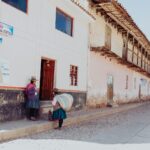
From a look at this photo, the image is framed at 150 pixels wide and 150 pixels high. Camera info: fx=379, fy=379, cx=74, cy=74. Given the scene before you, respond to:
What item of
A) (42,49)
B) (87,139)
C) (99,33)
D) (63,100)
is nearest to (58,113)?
(63,100)

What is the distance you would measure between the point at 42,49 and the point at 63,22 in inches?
107

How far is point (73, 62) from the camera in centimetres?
1717

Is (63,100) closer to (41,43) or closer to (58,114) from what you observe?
(58,114)

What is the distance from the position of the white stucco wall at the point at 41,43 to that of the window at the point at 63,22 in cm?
20

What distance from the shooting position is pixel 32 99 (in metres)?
12.4

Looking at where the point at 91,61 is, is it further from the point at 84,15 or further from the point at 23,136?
the point at 23,136

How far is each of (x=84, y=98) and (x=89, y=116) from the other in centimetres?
288

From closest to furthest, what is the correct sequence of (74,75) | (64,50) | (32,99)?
(32,99)
(64,50)
(74,75)

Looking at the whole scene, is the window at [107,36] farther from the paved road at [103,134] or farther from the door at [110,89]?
the paved road at [103,134]

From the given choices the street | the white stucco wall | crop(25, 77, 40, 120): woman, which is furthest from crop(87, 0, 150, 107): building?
the street

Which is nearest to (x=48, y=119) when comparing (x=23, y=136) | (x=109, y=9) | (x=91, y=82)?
(x=23, y=136)

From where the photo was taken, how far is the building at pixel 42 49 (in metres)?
11.3

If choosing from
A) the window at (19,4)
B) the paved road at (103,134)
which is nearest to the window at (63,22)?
the window at (19,4)

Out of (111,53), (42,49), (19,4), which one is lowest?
(42,49)
